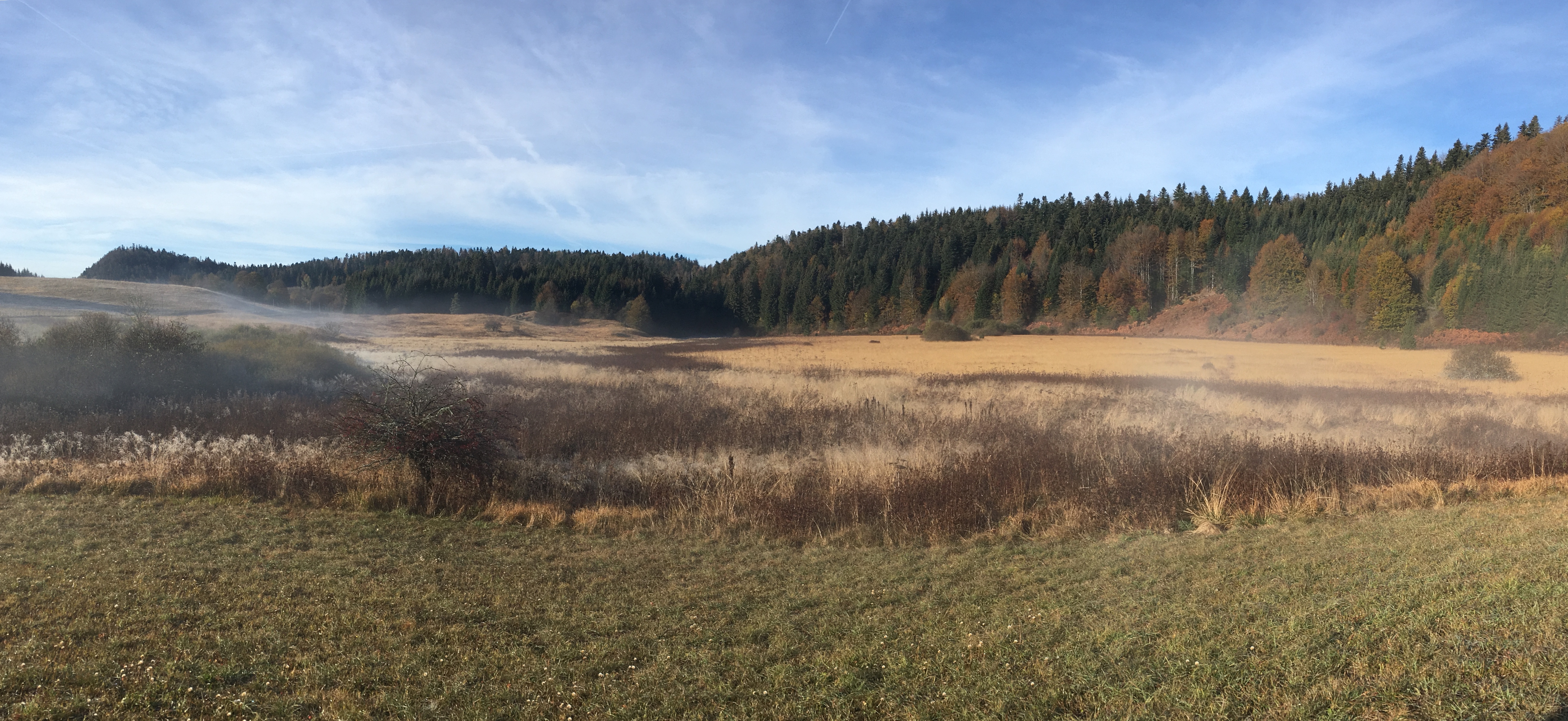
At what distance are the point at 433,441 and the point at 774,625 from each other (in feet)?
25.2

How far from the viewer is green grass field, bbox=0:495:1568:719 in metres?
4.16

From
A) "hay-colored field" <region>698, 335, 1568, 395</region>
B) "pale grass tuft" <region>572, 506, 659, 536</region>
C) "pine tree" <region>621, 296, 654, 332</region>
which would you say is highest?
"pine tree" <region>621, 296, 654, 332</region>

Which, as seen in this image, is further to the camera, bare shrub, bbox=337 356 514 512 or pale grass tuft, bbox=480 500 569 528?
bare shrub, bbox=337 356 514 512

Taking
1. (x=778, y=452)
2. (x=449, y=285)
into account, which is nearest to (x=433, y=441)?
(x=778, y=452)

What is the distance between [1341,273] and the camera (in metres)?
65.2

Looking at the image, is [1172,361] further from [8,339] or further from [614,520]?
[8,339]

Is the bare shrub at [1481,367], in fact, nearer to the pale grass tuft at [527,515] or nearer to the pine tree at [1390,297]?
the pine tree at [1390,297]

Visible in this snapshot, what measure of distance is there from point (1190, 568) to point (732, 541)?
565 centimetres

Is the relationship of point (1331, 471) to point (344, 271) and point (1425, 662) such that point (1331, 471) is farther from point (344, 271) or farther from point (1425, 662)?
point (344, 271)

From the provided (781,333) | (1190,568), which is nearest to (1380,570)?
(1190,568)

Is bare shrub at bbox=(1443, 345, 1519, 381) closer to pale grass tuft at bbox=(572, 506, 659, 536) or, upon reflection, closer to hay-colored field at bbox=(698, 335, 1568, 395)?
hay-colored field at bbox=(698, 335, 1568, 395)

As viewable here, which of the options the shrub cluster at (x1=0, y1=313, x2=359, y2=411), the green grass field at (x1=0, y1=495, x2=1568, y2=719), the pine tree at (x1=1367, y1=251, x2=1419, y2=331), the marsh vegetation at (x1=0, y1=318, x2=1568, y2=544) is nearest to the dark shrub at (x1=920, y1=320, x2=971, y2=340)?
the pine tree at (x1=1367, y1=251, x2=1419, y2=331)

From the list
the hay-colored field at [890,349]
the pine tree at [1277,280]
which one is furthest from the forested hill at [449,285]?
the pine tree at [1277,280]

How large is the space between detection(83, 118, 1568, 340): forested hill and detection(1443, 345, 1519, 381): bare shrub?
68.9 ft
